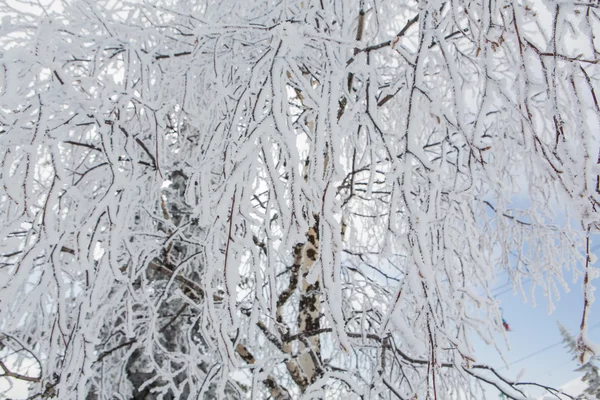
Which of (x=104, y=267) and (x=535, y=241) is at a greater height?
(x=535, y=241)

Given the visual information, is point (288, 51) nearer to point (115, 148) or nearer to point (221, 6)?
point (115, 148)

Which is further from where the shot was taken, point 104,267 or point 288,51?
point 104,267

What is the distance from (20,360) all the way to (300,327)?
2.59 metres

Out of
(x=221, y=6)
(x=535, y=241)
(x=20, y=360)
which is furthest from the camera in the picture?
(x=20, y=360)

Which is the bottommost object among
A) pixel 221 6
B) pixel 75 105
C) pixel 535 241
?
pixel 75 105

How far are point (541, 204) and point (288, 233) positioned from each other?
2449 mm

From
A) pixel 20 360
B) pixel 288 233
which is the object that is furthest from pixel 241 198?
pixel 20 360

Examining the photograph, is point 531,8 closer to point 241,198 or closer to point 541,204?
point 241,198

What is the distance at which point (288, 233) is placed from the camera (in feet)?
3.29

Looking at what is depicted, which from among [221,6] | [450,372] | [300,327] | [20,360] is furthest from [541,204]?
[20,360]

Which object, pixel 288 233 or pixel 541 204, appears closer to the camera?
pixel 288 233

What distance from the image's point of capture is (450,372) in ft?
9.37

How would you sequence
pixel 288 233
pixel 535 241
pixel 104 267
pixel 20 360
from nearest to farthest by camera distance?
pixel 288 233, pixel 104 267, pixel 535 241, pixel 20 360

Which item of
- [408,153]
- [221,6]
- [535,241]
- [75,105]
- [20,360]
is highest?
[221,6]
